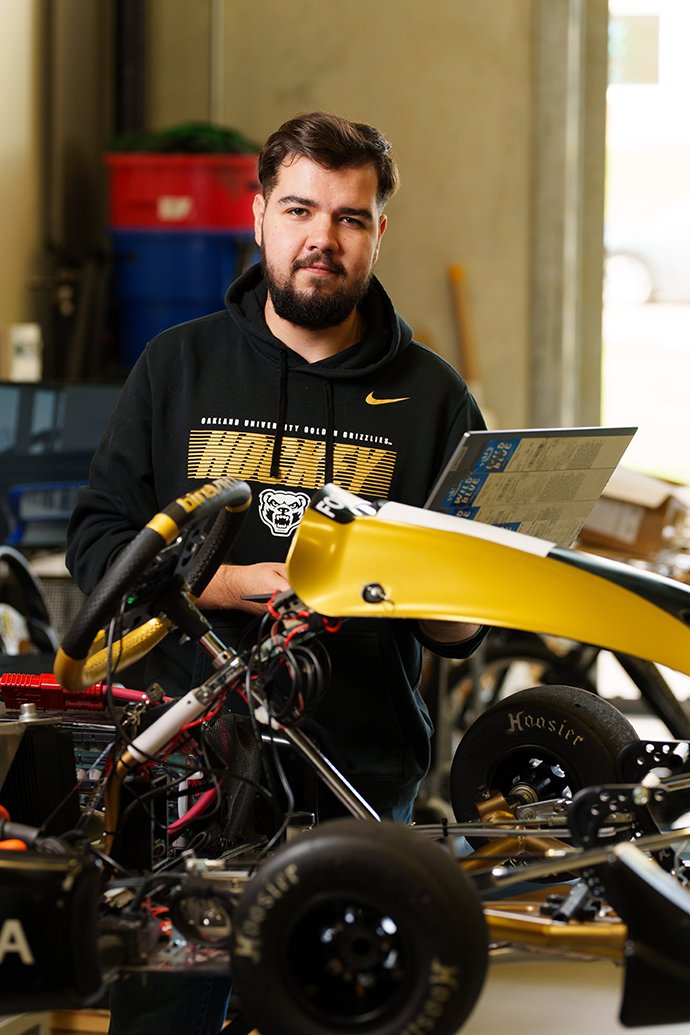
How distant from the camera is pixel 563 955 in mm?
1351

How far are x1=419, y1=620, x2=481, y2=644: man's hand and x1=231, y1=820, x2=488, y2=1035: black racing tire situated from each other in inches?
21.4

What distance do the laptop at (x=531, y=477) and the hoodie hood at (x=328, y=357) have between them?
0.39 m

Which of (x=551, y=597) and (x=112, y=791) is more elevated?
(x=551, y=597)

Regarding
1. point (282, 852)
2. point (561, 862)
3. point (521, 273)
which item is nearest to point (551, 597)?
point (561, 862)

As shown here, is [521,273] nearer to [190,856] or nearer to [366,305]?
[366,305]

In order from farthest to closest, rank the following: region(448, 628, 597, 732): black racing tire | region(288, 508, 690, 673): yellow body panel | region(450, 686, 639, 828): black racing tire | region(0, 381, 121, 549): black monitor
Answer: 1. region(448, 628, 597, 732): black racing tire
2. region(0, 381, 121, 549): black monitor
3. region(450, 686, 639, 828): black racing tire
4. region(288, 508, 690, 673): yellow body panel

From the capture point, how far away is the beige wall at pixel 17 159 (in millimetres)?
4516

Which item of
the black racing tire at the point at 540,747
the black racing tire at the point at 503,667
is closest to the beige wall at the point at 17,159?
the black racing tire at the point at 503,667

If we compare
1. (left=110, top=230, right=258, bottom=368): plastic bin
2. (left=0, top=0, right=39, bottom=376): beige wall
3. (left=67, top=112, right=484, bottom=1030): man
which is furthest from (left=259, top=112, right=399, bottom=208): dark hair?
(left=110, top=230, right=258, bottom=368): plastic bin

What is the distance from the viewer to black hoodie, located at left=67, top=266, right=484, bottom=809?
1.91 metres

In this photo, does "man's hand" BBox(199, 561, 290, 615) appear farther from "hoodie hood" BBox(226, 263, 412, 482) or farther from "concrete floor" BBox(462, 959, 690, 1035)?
"concrete floor" BBox(462, 959, 690, 1035)

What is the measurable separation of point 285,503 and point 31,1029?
101cm

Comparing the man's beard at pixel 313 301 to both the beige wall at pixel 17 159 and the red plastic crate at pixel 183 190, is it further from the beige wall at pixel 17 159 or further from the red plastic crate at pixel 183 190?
the red plastic crate at pixel 183 190

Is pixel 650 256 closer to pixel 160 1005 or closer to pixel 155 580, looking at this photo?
pixel 160 1005
